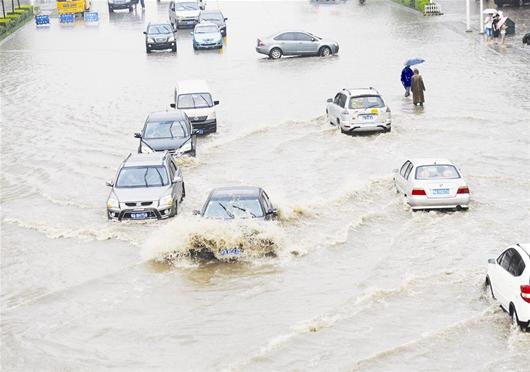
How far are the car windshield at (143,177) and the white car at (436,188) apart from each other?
602 cm

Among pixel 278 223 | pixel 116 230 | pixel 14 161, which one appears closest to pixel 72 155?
pixel 14 161

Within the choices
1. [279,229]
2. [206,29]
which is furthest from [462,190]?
[206,29]

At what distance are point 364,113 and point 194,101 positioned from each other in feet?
21.2

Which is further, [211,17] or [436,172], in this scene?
[211,17]

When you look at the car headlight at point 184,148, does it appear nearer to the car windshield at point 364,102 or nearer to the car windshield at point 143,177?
the car windshield at point 143,177

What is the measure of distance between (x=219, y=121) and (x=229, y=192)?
16.7 metres

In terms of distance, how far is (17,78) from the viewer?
52.6 m

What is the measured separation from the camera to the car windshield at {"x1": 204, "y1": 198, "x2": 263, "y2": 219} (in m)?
23.4

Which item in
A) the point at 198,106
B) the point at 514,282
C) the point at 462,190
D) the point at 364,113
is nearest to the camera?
the point at 514,282

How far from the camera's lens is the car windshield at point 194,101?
126 ft

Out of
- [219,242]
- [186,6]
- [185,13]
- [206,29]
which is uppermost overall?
[186,6]

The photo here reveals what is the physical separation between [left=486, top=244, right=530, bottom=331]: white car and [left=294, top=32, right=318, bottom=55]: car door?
1477 inches

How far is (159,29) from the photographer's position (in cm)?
6066

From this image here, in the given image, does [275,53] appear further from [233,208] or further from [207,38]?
[233,208]
